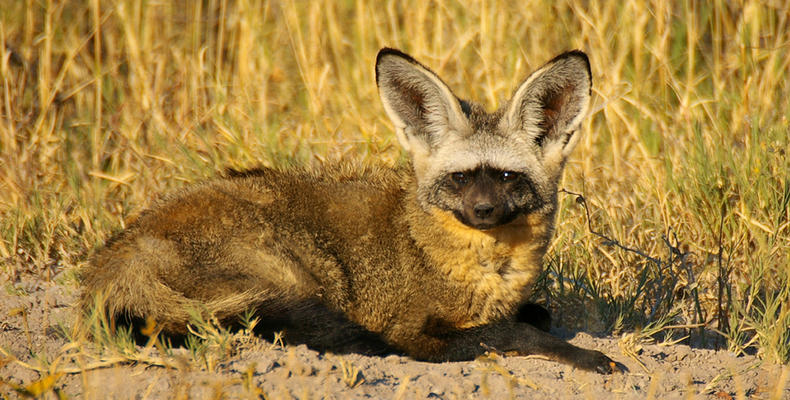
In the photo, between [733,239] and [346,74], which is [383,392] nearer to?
[733,239]

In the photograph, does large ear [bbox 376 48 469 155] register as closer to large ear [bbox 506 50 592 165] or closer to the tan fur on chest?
large ear [bbox 506 50 592 165]

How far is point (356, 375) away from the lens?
3.31 metres

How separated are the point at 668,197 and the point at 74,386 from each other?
395 cm

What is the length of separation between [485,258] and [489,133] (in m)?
0.68

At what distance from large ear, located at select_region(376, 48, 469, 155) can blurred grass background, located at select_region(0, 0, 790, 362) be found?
1.15 m

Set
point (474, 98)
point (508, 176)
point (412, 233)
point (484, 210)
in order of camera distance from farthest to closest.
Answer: point (474, 98) → point (412, 233) → point (508, 176) → point (484, 210)

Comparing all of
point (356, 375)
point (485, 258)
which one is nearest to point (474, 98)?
point (485, 258)

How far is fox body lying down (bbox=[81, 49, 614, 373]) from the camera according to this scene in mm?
3852

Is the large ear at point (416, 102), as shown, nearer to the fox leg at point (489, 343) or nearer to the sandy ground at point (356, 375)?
the fox leg at point (489, 343)

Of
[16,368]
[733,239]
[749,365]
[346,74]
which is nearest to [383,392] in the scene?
[16,368]

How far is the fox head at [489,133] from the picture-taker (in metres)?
4.06

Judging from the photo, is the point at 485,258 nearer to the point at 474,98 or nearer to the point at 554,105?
the point at 554,105

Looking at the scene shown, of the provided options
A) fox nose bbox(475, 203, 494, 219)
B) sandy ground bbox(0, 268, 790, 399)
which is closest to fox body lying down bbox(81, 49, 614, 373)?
fox nose bbox(475, 203, 494, 219)

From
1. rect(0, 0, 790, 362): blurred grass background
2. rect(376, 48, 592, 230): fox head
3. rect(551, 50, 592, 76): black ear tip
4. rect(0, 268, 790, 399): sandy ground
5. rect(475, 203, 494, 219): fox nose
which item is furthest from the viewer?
rect(0, 0, 790, 362): blurred grass background
